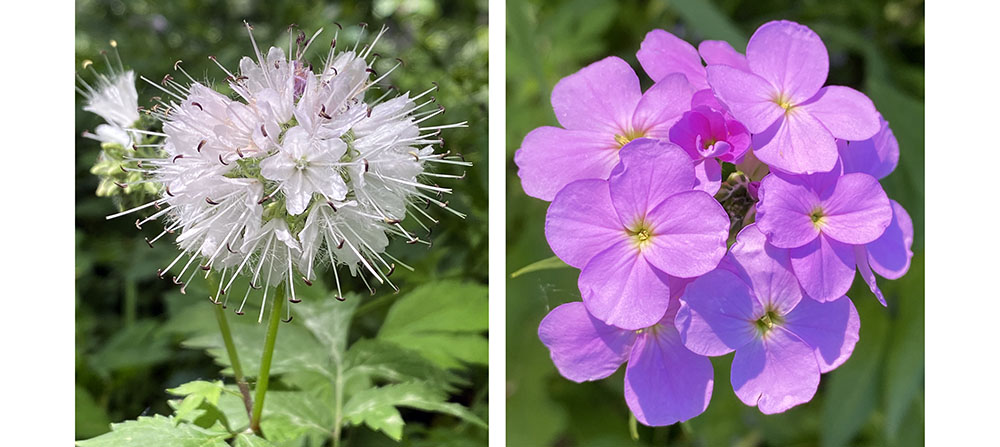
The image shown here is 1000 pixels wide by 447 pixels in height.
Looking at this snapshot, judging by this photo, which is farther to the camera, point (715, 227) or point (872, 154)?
point (872, 154)

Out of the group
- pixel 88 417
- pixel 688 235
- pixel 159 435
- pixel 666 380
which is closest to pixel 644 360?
pixel 666 380

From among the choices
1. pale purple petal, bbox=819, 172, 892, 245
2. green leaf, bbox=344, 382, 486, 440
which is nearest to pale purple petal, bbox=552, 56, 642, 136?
pale purple petal, bbox=819, 172, 892, 245

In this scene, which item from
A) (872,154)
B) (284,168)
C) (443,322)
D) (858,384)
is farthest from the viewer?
(858,384)

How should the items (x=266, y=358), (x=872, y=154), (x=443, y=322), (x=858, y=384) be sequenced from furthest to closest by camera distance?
1. (x=858, y=384)
2. (x=443, y=322)
3. (x=872, y=154)
4. (x=266, y=358)

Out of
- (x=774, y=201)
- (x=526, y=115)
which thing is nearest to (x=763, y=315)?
(x=774, y=201)

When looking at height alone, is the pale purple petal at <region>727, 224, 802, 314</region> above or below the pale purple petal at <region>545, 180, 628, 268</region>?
below

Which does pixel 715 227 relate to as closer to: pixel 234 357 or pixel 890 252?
pixel 890 252

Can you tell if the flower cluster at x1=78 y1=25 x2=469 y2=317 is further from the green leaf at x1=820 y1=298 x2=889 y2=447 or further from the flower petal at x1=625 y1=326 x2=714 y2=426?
the green leaf at x1=820 y1=298 x2=889 y2=447
